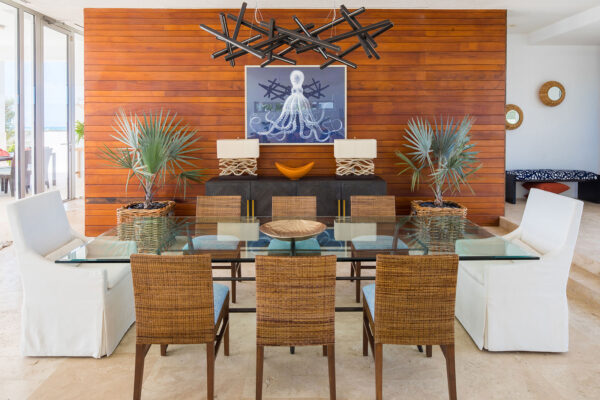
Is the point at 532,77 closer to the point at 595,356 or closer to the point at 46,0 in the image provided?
the point at 595,356

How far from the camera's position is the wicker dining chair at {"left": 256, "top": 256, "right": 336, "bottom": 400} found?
2.18 meters

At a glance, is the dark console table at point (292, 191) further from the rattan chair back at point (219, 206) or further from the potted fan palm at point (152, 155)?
the rattan chair back at point (219, 206)

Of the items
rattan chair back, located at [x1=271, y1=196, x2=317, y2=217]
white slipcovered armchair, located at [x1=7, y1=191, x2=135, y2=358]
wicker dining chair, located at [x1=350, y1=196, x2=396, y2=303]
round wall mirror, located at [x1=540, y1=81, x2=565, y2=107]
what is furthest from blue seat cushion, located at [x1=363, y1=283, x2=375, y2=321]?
round wall mirror, located at [x1=540, y1=81, x2=565, y2=107]

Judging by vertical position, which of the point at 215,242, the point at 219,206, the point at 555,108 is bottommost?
the point at 215,242

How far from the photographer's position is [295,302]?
225cm

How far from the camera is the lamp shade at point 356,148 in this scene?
18.6ft

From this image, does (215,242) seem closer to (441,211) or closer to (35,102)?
(441,211)

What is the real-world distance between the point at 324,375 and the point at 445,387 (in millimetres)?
675

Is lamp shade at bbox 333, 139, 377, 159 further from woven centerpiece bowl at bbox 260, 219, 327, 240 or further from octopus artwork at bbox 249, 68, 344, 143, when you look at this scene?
woven centerpiece bowl at bbox 260, 219, 327, 240

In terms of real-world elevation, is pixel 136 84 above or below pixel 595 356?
above

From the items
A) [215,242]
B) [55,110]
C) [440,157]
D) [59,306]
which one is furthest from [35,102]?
[440,157]

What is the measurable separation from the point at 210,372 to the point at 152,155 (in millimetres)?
3428

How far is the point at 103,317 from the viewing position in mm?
2850

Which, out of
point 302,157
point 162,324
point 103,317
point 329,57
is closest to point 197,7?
point 302,157
